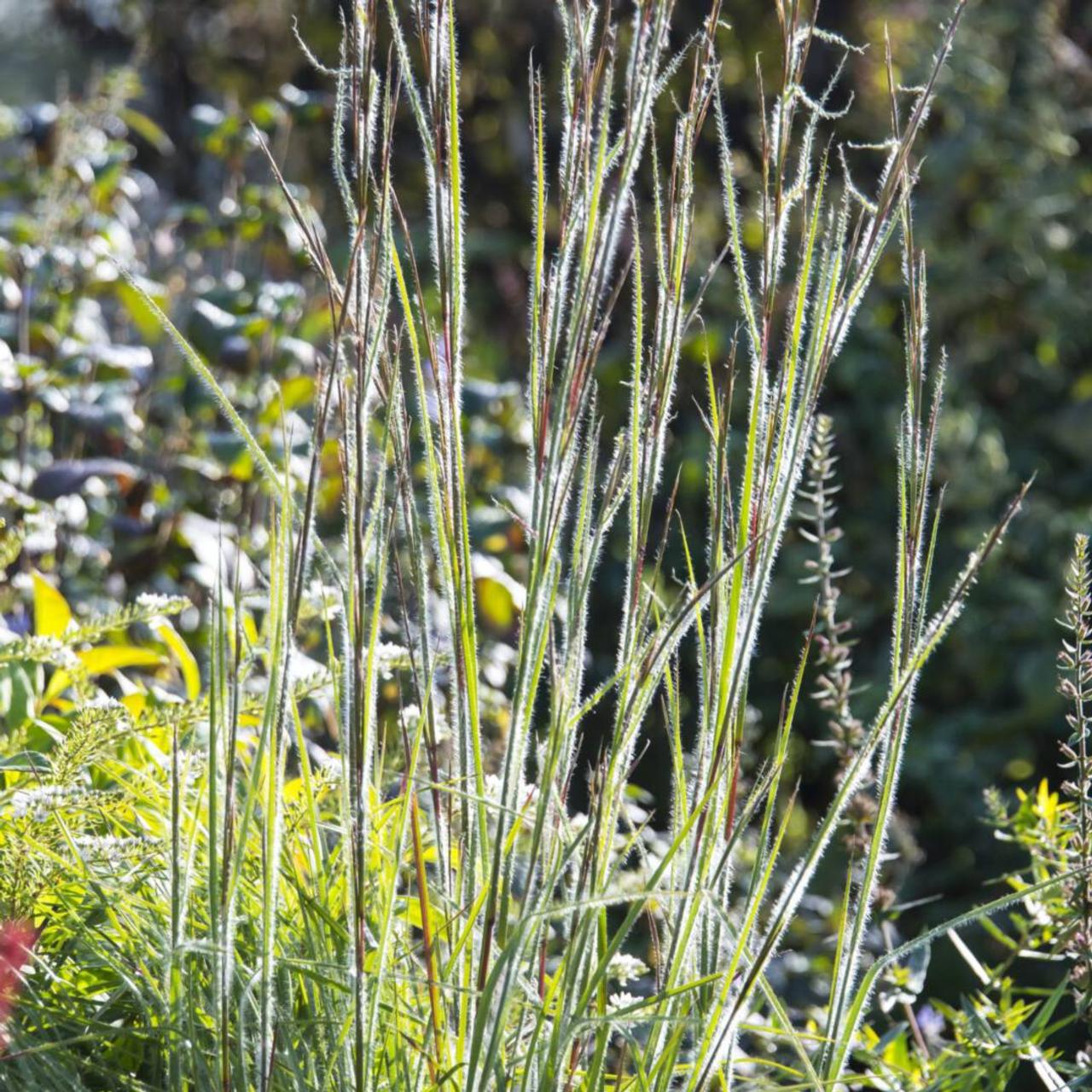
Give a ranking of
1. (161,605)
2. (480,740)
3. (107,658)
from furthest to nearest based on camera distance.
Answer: (107,658), (161,605), (480,740)

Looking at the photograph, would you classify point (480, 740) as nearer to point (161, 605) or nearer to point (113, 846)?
point (113, 846)

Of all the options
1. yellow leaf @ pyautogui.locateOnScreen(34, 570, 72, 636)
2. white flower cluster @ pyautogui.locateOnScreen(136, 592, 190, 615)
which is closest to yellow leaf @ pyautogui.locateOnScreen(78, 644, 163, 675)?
yellow leaf @ pyautogui.locateOnScreen(34, 570, 72, 636)

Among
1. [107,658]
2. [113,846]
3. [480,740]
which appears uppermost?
[480,740]

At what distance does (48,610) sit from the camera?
1675 mm

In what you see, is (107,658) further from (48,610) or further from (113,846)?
(113,846)

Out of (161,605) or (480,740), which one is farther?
(161,605)

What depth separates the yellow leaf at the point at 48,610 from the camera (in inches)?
65.3

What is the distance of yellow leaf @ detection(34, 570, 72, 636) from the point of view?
166 centimetres

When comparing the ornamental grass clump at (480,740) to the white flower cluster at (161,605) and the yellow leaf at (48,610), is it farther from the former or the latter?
the yellow leaf at (48,610)

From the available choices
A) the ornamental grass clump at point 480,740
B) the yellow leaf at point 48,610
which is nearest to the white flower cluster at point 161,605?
the ornamental grass clump at point 480,740

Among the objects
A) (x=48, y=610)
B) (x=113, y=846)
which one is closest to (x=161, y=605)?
(x=113, y=846)

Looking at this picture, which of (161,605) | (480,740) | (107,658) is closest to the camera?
(480,740)

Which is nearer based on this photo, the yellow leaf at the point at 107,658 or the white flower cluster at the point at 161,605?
the white flower cluster at the point at 161,605

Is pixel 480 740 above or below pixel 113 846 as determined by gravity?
above
